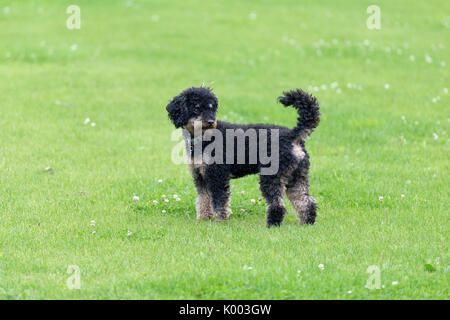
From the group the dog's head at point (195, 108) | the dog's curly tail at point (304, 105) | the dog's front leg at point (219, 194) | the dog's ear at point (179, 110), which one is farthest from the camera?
the dog's front leg at point (219, 194)

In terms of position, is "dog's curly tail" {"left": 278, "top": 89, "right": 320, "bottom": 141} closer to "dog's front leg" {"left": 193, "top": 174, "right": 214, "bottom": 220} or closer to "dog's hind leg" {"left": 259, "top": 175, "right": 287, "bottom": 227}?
"dog's hind leg" {"left": 259, "top": 175, "right": 287, "bottom": 227}

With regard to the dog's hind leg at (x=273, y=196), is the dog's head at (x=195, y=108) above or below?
above

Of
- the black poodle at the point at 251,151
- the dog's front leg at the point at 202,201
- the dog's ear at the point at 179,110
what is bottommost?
the dog's front leg at the point at 202,201

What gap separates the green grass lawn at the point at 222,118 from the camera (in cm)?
732

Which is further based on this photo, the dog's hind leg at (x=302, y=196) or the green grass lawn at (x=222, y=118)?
the dog's hind leg at (x=302, y=196)

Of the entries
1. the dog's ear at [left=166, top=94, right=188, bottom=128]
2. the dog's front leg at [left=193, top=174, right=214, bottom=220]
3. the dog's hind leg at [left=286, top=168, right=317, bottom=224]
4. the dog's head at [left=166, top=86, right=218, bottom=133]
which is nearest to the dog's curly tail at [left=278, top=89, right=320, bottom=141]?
the dog's hind leg at [left=286, top=168, right=317, bottom=224]

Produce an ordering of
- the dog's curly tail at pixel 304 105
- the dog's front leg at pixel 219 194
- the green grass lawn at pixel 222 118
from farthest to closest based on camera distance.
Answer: the dog's front leg at pixel 219 194
the dog's curly tail at pixel 304 105
the green grass lawn at pixel 222 118

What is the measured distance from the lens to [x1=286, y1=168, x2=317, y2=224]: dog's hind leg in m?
8.75

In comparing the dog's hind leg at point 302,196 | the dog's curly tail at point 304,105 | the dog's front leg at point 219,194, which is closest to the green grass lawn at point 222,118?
the dog's hind leg at point 302,196

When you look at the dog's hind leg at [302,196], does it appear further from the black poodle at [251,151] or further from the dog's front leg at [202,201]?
the dog's front leg at [202,201]

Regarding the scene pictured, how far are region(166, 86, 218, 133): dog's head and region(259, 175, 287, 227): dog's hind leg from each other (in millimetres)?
989

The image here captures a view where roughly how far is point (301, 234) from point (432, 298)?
206 cm

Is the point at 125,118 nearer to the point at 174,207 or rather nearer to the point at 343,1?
the point at 174,207
